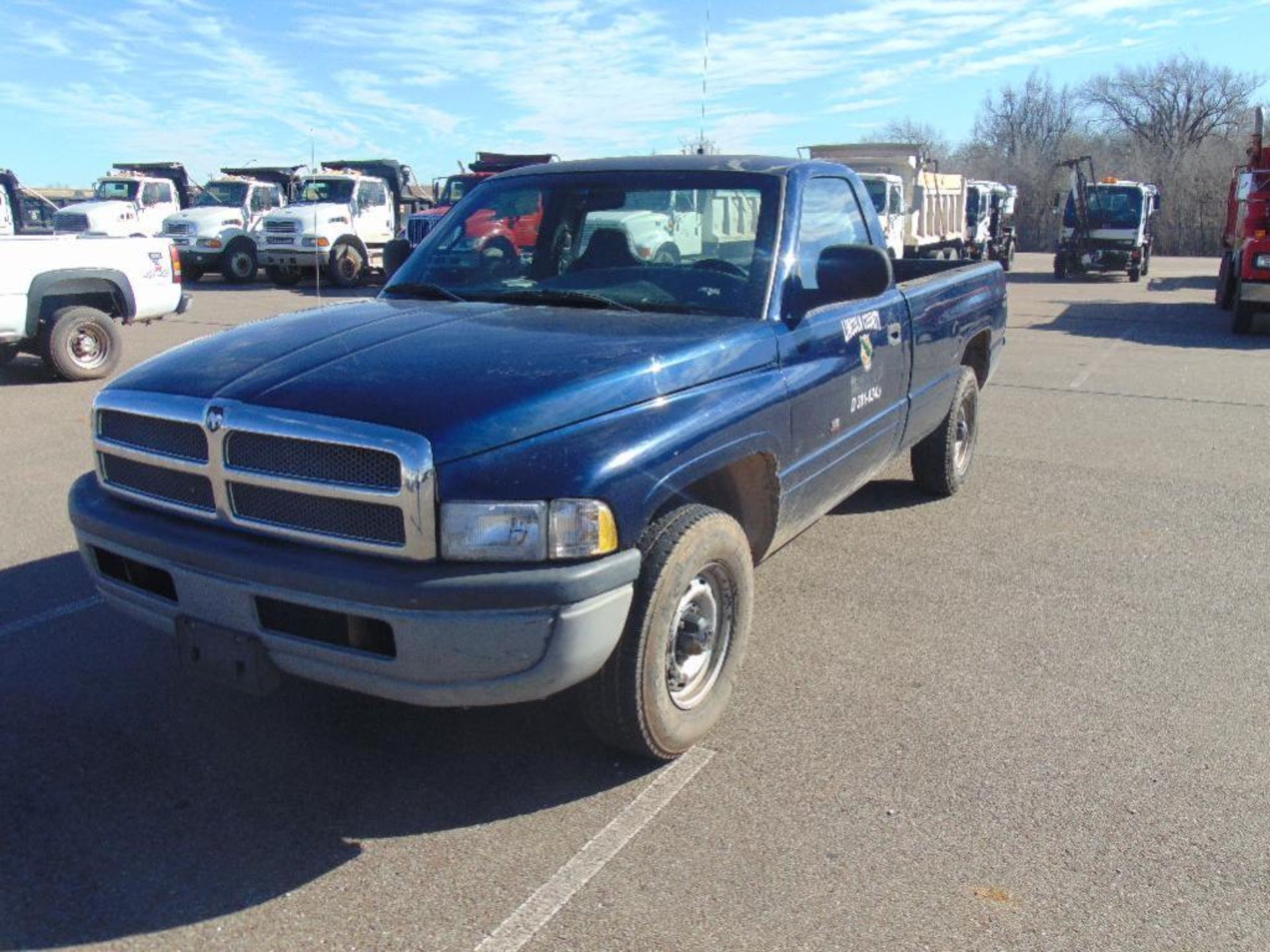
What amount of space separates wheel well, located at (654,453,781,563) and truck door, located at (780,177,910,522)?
3.8 inches

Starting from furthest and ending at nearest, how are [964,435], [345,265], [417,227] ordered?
[345,265]
[417,227]
[964,435]

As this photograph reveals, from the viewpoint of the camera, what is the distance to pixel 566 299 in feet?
13.6

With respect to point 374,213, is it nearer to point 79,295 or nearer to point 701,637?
point 79,295

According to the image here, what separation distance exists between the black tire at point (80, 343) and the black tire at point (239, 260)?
13736 mm

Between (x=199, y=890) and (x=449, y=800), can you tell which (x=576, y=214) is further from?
(x=199, y=890)

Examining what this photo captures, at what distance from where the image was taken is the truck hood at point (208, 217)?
79.2ft

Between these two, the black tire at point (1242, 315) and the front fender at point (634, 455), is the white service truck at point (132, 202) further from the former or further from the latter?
the front fender at point (634, 455)

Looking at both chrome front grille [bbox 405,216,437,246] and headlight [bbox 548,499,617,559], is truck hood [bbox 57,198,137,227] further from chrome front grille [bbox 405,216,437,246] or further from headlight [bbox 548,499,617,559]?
headlight [bbox 548,499,617,559]

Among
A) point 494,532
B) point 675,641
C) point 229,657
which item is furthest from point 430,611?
point 675,641

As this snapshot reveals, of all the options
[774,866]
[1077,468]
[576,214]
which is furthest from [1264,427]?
[774,866]

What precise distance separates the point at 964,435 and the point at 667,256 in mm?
3428

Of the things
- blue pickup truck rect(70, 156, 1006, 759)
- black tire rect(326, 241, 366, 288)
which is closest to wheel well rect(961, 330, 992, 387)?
blue pickup truck rect(70, 156, 1006, 759)

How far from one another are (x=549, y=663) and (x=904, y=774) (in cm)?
135

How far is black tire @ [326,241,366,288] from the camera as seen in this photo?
23.0 meters
